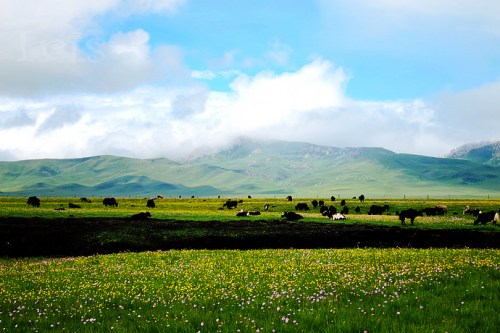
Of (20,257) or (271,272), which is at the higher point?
(271,272)

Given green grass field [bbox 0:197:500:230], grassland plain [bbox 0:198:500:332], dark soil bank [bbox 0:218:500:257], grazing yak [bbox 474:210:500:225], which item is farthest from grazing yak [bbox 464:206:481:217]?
grassland plain [bbox 0:198:500:332]

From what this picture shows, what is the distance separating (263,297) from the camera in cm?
1187

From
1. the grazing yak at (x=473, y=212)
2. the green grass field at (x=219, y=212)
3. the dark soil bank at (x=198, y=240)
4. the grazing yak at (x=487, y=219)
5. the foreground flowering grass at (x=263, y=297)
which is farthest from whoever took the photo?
the grazing yak at (x=473, y=212)

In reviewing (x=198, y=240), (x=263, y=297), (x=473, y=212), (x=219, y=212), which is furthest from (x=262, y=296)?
(x=473, y=212)

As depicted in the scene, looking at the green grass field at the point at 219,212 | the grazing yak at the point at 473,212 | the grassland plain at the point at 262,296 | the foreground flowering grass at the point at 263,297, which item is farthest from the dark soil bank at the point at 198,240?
the grazing yak at the point at 473,212

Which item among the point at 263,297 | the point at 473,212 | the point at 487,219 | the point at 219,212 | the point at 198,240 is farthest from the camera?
the point at 219,212

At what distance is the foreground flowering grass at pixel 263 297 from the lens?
934 centimetres

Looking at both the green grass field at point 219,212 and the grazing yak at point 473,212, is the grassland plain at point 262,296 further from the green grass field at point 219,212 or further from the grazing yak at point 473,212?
the grazing yak at point 473,212

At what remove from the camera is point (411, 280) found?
1309cm

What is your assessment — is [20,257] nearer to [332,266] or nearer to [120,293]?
[120,293]

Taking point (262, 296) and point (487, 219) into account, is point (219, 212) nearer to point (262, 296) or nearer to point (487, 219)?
point (487, 219)

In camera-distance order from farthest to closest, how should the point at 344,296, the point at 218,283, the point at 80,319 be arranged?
the point at 218,283, the point at 344,296, the point at 80,319

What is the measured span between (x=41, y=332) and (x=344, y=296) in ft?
32.0

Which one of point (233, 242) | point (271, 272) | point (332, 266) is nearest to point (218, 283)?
point (271, 272)
